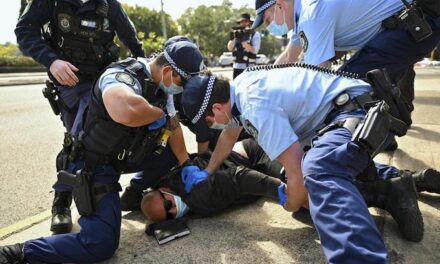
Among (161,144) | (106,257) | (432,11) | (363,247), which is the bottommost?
(106,257)

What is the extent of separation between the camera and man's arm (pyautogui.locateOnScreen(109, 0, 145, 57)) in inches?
124

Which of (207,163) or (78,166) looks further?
(207,163)

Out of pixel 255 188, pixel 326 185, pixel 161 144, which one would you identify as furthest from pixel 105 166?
pixel 326 185

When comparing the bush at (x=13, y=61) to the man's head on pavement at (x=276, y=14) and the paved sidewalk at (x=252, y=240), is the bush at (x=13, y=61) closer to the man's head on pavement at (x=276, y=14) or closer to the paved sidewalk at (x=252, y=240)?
the man's head on pavement at (x=276, y=14)

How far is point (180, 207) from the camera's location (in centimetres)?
251

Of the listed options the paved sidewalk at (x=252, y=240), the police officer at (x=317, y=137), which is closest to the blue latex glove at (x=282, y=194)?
the police officer at (x=317, y=137)

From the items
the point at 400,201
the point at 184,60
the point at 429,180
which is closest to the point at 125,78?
the point at 184,60

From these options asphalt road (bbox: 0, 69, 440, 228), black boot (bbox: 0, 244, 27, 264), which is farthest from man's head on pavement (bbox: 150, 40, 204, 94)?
asphalt road (bbox: 0, 69, 440, 228)

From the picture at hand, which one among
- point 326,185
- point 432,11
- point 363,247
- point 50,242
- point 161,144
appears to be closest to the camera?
point 363,247

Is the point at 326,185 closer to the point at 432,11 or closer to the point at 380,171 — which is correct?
the point at 380,171

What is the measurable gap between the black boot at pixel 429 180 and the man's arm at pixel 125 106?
1646mm

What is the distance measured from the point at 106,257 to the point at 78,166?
0.64 m

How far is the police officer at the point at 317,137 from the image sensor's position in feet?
4.75

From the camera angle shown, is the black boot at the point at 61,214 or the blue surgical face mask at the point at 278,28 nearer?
the black boot at the point at 61,214
